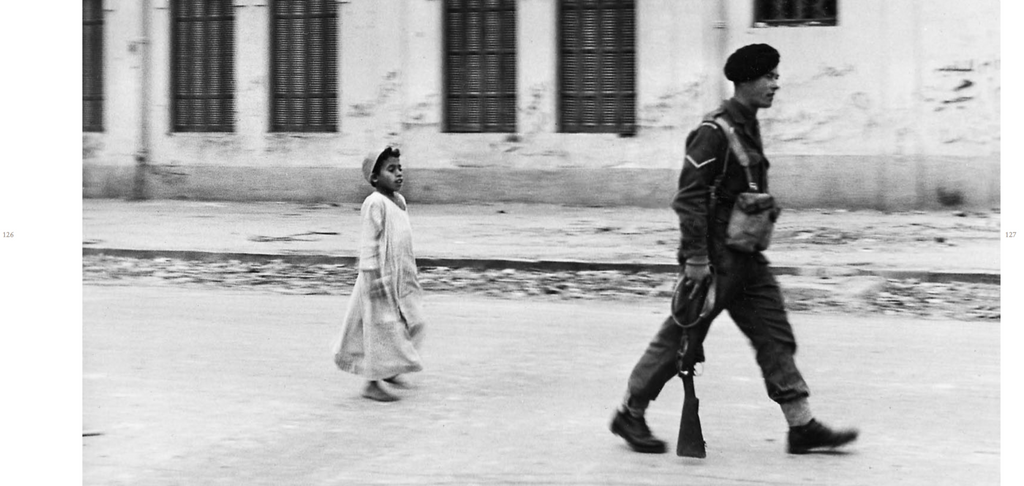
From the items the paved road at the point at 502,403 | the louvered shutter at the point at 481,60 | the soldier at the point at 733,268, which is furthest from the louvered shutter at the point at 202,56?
the soldier at the point at 733,268

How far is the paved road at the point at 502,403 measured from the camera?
565cm

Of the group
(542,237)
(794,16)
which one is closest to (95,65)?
(542,237)

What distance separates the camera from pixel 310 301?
9.93 meters

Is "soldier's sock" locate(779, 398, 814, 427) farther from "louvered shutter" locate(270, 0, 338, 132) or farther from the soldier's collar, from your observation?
"louvered shutter" locate(270, 0, 338, 132)

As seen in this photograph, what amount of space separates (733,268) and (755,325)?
0.88 feet

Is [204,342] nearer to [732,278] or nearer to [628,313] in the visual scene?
[628,313]

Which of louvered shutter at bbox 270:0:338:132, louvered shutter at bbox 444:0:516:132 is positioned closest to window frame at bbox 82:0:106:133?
louvered shutter at bbox 270:0:338:132

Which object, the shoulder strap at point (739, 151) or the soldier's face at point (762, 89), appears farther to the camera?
the soldier's face at point (762, 89)

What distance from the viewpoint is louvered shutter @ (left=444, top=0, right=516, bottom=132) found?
1520cm

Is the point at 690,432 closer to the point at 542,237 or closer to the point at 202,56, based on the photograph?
the point at 542,237

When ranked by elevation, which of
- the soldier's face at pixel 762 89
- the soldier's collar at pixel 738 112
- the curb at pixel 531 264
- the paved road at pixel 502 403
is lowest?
the paved road at pixel 502 403

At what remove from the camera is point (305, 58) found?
599 inches

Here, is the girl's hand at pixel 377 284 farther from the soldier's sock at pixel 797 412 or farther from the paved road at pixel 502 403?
the soldier's sock at pixel 797 412
